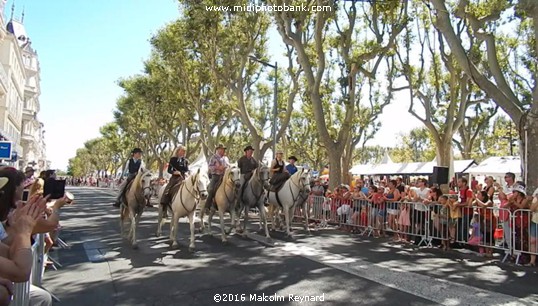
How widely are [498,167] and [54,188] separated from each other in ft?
91.5

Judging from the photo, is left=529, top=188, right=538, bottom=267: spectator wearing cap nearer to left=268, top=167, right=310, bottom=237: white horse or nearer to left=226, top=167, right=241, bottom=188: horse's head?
left=268, top=167, right=310, bottom=237: white horse

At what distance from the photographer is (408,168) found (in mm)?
33219

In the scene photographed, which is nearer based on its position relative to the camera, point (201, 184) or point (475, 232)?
point (201, 184)

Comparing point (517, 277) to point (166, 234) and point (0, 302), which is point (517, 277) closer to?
point (0, 302)

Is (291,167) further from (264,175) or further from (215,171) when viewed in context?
(215,171)

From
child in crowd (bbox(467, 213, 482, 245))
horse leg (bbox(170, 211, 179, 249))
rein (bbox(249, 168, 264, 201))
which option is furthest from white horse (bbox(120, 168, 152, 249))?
child in crowd (bbox(467, 213, 482, 245))

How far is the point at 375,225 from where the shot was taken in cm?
1355

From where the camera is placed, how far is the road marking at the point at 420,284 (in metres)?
6.14

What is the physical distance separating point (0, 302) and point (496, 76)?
13.2 m

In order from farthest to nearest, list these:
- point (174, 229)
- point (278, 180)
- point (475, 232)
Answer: point (278, 180)
point (475, 232)
point (174, 229)

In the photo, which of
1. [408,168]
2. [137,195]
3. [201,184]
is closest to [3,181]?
[201,184]

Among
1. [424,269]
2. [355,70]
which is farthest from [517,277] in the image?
[355,70]

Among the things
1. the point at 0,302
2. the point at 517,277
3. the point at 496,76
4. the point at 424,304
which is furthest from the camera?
the point at 496,76

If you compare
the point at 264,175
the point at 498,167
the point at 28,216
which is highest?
the point at 498,167
